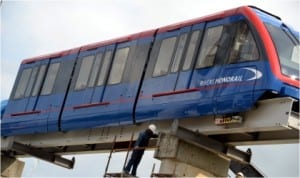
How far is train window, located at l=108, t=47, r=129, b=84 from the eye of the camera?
57.8 ft

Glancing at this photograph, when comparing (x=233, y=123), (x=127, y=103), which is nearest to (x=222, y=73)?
(x=233, y=123)

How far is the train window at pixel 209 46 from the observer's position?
1484 cm

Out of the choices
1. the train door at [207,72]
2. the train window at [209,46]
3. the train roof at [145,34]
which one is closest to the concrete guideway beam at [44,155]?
the train roof at [145,34]

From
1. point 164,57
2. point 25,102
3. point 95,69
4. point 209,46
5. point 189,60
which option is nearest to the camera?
point 209,46

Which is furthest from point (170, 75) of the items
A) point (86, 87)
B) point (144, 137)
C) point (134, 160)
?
point (86, 87)

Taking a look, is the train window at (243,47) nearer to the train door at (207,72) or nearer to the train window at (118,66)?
the train door at (207,72)

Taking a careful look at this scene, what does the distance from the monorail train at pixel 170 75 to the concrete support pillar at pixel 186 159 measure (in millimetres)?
741

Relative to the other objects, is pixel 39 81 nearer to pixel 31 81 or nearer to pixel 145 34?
pixel 31 81

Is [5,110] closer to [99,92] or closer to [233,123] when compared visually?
[99,92]

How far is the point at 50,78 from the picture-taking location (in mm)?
20875

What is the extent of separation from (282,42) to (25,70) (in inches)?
435

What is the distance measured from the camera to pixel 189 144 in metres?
15.9

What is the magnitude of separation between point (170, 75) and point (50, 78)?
6.26 metres

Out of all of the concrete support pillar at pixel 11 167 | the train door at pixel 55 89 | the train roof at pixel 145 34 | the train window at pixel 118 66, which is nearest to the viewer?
the train roof at pixel 145 34
